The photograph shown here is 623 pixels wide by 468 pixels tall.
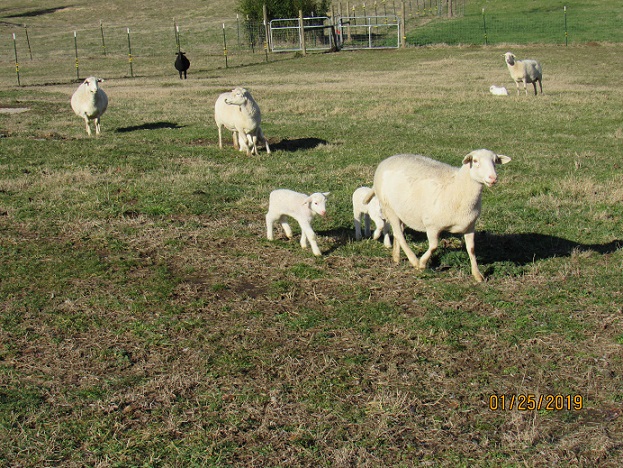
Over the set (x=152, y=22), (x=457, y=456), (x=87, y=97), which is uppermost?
(x=152, y=22)

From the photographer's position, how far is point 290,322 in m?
5.94

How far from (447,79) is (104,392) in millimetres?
23839

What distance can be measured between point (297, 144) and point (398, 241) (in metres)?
7.19

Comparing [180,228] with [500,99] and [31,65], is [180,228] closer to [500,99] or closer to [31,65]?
[500,99]

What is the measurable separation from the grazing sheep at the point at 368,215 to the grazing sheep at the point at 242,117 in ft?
16.9

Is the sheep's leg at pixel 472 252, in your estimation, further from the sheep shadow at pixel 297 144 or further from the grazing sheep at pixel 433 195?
the sheep shadow at pixel 297 144

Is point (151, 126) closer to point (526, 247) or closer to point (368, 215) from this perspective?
point (368, 215)

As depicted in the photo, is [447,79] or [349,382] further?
[447,79]

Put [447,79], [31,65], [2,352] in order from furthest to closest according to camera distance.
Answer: [31,65], [447,79], [2,352]

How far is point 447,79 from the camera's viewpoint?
87.7 ft

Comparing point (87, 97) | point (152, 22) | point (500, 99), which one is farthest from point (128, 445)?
point (152, 22)

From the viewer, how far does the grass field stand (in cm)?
437

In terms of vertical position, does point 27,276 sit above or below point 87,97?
below

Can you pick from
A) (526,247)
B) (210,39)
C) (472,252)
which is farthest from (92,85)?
(210,39)
